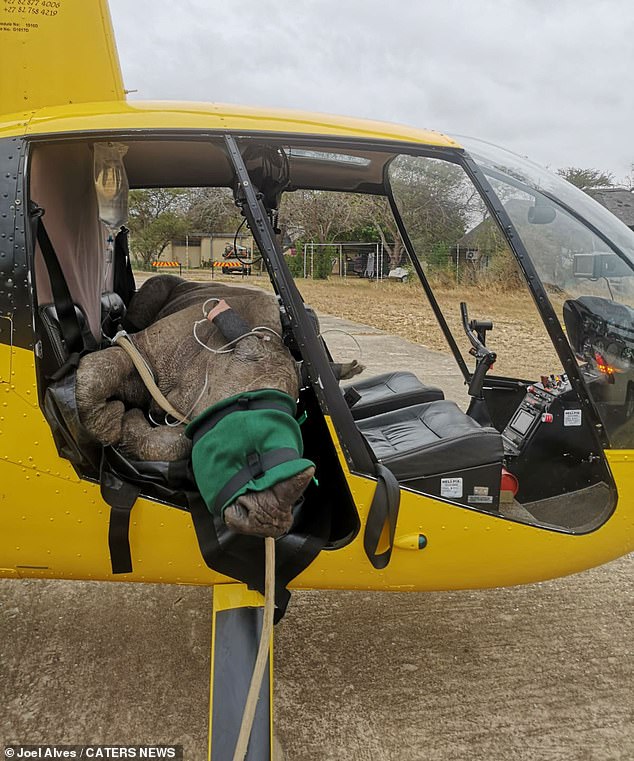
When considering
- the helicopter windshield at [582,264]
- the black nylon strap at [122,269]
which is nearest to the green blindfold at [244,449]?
the helicopter windshield at [582,264]

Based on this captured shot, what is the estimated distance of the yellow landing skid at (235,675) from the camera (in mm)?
1823

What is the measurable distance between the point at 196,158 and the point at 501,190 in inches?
58.3

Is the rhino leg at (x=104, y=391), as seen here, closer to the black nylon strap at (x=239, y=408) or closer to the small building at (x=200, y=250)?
the black nylon strap at (x=239, y=408)

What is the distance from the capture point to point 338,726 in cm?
229

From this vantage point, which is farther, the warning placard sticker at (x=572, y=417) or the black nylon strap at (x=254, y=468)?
the warning placard sticker at (x=572, y=417)

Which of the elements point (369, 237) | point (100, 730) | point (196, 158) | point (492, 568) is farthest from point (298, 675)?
point (369, 237)

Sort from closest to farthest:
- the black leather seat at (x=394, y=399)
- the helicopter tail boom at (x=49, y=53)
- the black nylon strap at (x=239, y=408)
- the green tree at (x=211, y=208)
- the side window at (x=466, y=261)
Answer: the black nylon strap at (x=239, y=408), the helicopter tail boom at (x=49, y=53), the side window at (x=466, y=261), the black leather seat at (x=394, y=399), the green tree at (x=211, y=208)

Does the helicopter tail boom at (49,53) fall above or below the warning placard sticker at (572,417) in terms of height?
above

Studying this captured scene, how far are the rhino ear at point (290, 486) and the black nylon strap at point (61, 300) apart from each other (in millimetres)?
857

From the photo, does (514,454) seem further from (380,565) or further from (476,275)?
(380,565)

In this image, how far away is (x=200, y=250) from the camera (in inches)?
159

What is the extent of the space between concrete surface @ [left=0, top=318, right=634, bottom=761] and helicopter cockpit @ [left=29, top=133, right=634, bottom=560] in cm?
68

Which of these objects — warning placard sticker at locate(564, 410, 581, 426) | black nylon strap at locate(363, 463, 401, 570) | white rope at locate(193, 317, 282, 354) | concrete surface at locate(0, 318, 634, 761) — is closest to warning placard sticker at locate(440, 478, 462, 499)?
black nylon strap at locate(363, 463, 401, 570)

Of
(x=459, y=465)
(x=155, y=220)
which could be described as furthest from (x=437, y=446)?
(x=155, y=220)
